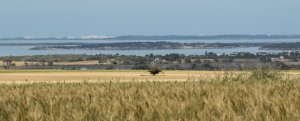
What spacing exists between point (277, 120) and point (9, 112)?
16.0ft

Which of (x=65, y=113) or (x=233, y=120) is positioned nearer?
(x=233, y=120)

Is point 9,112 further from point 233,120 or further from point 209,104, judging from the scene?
point 233,120

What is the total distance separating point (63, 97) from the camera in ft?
47.5

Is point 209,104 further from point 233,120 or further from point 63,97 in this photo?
point 63,97

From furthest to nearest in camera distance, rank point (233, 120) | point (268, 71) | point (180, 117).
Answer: point (268, 71), point (180, 117), point (233, 120)

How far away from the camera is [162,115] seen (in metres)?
10.3

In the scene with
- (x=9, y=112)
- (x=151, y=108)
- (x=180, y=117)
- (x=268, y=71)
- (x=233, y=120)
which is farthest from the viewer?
(x=268, y=71)

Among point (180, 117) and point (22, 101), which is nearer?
point (180, 117)

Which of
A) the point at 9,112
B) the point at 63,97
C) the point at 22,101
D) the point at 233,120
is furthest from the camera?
the point at 63,97

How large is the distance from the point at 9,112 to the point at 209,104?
11.8 feet

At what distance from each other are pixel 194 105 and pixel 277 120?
2284mm

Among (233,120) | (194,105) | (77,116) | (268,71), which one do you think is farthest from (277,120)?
(268,71)

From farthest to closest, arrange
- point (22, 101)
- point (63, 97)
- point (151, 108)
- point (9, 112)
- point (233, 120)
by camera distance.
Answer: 1. point (63, 97)
2. point (22, 101)
3. point (9, 112)
4. point (151, 108)
5. point (233, 120)

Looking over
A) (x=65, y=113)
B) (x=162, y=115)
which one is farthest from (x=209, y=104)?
(x=65, y=113)
